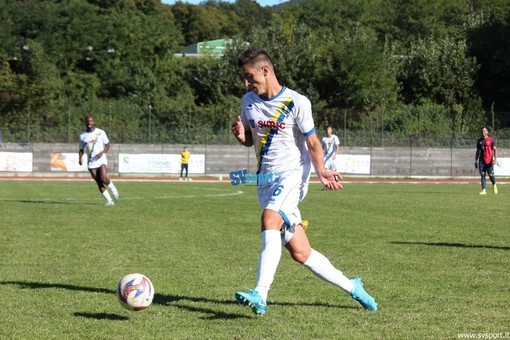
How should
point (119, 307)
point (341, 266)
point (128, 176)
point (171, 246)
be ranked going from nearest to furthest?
point (119, 307) → point (341, 266) → point (171, 246) → point (128, 176)

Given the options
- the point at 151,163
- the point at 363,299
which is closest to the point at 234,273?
the point at 363,299

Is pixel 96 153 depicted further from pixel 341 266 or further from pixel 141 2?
pixel 141 2

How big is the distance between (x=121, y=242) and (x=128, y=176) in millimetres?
32831

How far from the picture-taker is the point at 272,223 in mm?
7004

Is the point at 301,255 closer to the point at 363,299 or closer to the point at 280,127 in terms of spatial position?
the point at 363,299

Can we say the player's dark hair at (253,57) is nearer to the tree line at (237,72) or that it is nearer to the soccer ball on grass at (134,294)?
the soccer ball on grass at (134,294)

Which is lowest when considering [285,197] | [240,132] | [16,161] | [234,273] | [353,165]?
[353,165]

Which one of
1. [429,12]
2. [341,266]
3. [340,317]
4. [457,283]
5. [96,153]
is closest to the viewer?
[340,317]

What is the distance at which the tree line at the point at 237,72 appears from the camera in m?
52.5

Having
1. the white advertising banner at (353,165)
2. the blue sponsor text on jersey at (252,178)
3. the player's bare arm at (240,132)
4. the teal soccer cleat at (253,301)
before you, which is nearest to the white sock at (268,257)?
the teal soccer cleat at (253,301)

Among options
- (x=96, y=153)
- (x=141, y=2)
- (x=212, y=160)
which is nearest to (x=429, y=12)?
(x=141, y=2)

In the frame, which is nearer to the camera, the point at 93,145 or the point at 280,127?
the point at 280,127

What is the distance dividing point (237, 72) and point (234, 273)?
6202 centimetres

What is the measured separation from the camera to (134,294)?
22.8ft
